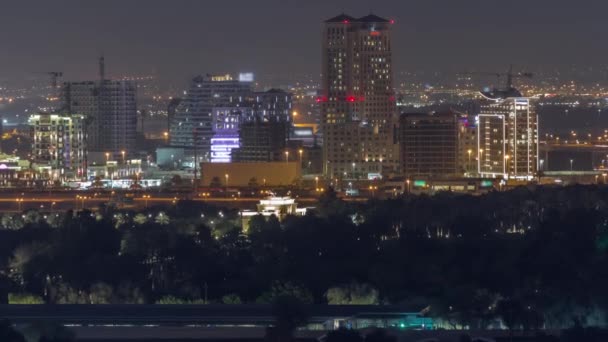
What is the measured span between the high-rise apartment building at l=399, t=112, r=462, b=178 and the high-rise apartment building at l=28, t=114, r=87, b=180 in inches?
352

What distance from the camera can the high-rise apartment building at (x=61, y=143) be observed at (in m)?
62.1

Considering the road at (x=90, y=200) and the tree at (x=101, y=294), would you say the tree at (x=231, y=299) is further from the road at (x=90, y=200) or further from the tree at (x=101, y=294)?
the road at (x=90, y=200)

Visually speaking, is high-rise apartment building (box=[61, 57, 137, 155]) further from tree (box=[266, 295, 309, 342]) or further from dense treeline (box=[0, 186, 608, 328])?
tree (box=[266, 295, 309, 342])

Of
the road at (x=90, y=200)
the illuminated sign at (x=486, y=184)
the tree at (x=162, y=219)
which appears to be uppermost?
the illuminated sign at (x=486, y=184)

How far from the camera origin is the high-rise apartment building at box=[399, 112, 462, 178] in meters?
61.8

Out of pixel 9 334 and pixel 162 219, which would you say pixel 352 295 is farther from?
pixel 162 219

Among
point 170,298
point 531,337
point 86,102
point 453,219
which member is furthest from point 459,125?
point 531,337

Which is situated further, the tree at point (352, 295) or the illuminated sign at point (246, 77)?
the illuminated sign at point (246, 77)

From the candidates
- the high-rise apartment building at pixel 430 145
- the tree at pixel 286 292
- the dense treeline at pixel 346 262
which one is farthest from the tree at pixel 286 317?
the high-rise apartment building at pixel 430 145

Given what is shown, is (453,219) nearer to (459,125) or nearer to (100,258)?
(100,258)

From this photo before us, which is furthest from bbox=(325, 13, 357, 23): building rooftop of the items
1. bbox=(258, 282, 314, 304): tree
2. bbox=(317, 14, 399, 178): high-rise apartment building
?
bbox=(258, 282, 314, 304): tree

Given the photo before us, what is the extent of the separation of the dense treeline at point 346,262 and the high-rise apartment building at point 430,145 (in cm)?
2312

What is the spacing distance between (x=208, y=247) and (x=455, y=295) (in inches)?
304

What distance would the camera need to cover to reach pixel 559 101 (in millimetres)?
101625
